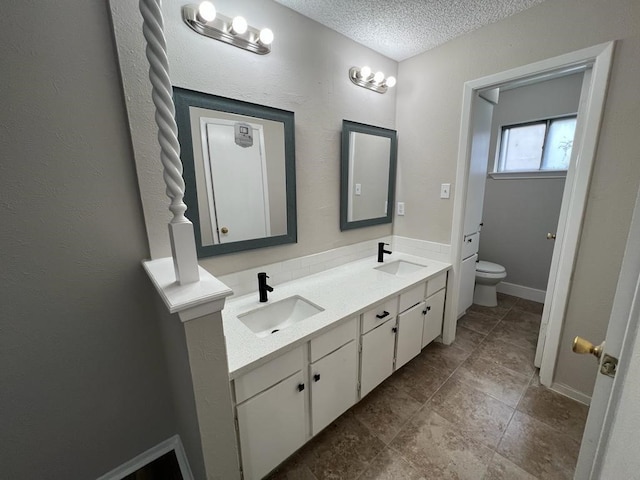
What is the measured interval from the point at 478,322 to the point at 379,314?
1.65 m

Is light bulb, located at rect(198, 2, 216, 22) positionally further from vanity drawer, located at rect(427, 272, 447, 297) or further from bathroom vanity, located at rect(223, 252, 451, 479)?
vanity drawer, located at rect(427, 272, 447, 297)

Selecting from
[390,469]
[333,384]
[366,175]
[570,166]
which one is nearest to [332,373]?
[333,384]

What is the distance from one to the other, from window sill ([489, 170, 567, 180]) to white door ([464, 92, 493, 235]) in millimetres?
850

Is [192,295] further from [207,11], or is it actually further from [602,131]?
[602,131]

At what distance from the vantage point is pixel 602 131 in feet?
4.49

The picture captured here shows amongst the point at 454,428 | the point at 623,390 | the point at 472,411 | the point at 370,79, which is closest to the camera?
the point at 623,390

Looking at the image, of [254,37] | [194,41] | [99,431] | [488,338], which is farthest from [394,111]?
[99,431]

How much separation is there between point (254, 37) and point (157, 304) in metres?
1.39

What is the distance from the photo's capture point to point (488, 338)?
7.48ft

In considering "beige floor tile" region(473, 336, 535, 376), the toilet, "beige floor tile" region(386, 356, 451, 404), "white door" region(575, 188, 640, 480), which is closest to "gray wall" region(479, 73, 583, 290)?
the toilet

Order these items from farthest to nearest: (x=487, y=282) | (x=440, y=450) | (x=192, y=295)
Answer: (x=487, y=282) → (x=440, y=450) → (x=192, y=295)

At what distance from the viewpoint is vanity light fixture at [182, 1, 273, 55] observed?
1134 millimetres

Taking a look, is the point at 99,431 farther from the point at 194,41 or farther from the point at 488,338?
the point at 488,338

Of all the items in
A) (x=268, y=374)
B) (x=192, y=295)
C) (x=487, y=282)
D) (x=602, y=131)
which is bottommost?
(x=487, y=282)
